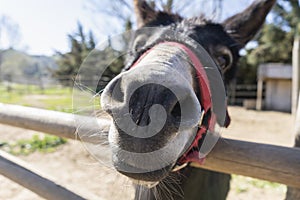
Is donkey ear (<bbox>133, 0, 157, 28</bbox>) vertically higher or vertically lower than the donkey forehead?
higher

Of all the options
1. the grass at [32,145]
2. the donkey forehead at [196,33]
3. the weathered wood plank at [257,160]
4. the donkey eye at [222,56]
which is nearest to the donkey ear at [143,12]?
the donkey forehead at [196,33]

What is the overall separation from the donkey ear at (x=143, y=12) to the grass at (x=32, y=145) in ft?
12.1

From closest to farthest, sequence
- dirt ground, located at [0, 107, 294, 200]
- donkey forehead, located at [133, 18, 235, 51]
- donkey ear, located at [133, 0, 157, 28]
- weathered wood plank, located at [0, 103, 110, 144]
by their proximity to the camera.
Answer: weathered wood plank, located at [0, 103, 110, 144], donkey forehead, located at [133, 18, 235, 51], donkey ear, located at [133, 0, 157, 28], dirt ground, located at [0, 107, 294, 200]

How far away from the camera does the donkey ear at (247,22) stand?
77.7 inches

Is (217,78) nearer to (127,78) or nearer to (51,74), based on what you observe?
(127,78)

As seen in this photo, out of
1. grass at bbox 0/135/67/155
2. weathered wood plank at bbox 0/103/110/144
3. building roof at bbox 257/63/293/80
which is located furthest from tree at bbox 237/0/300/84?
weathered wood plank at bbox 0/103/110/144

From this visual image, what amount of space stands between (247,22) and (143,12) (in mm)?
818

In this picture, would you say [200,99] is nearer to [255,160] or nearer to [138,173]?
[255,160]

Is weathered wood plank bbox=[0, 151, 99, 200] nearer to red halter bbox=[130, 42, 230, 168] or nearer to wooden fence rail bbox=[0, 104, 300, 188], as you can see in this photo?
wooden fence rail bbox=[0, 104, 300, 188]

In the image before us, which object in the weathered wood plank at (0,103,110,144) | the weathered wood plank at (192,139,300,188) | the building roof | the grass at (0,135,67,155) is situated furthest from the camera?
the building roof

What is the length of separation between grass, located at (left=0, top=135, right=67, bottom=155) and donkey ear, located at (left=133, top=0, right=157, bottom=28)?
368 centimetres

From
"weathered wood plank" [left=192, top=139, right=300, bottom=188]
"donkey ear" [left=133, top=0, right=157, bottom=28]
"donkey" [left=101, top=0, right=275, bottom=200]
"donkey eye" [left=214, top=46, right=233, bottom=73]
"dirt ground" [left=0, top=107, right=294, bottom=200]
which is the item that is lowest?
"dirt ground" [left=0, top=107, right=294, bottom=200]

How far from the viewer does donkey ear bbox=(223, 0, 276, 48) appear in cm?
197

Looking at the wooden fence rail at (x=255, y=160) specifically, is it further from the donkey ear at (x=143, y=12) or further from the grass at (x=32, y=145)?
the grass at (x=32, y=145)
